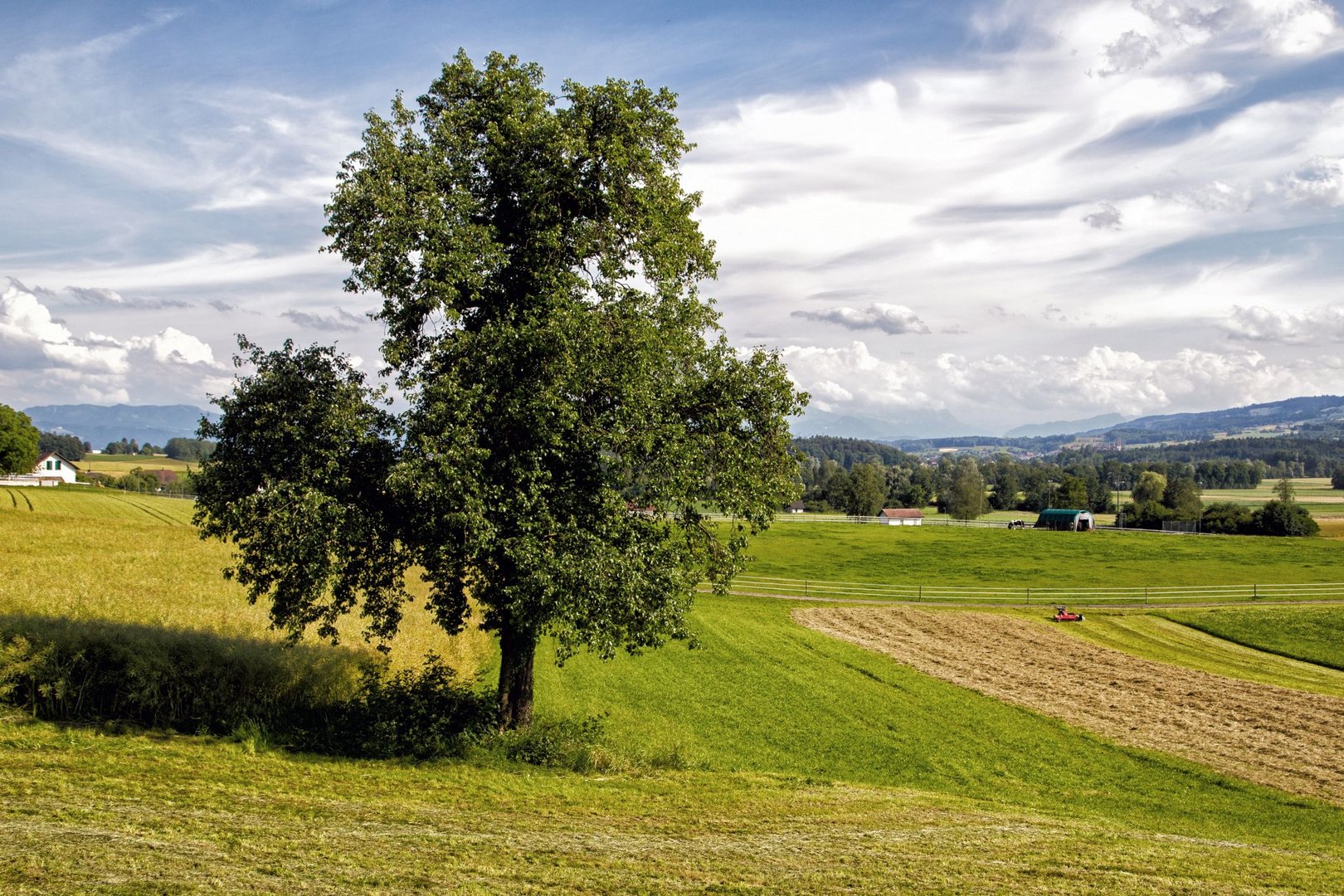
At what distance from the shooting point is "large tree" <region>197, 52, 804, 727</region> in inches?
674

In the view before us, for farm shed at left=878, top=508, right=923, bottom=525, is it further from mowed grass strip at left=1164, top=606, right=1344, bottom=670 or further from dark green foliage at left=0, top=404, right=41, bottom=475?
dark green foliage at left=0, top=404, right=41, bottom=475

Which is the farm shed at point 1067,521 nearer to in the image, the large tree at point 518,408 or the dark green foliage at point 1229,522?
the dark green foliage at point 1229,522

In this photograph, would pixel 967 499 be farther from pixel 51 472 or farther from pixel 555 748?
pixel 51 472

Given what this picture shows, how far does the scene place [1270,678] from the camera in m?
39.9

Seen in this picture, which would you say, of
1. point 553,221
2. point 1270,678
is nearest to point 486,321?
point 553,221

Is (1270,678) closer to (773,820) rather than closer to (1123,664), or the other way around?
(1123,664)

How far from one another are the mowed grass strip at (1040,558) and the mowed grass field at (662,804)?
4804 centimetres

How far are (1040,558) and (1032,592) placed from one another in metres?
22.7

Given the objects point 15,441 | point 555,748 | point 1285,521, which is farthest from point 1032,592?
point 15,441

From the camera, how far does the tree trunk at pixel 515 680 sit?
20000 mm

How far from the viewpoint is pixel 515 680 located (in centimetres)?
2034

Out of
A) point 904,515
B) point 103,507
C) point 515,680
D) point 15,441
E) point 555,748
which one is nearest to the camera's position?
point 555,748

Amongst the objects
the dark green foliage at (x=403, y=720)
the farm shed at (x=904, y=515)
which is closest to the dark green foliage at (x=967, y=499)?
the farm shed at (x=904, y=515)

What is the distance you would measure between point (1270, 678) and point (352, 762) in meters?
41.3
